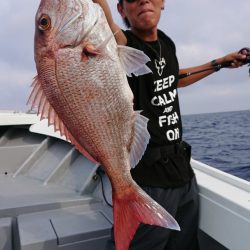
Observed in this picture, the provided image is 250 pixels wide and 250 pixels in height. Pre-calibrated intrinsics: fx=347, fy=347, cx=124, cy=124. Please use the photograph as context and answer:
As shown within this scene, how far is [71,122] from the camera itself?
5.49ft

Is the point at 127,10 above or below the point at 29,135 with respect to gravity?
above

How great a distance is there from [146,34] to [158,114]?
536mm

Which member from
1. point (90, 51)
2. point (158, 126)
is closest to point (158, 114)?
point (158, 126)

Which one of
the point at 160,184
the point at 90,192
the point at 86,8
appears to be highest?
the point at 86,8

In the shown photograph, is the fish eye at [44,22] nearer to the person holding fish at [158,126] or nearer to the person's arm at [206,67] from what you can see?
the person holding fish at [158,126]

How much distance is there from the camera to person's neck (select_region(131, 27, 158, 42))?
2.26 meters

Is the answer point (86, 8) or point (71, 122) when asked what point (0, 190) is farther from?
point (86, 8)

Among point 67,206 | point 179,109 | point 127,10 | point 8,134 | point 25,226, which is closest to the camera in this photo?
point 127,10

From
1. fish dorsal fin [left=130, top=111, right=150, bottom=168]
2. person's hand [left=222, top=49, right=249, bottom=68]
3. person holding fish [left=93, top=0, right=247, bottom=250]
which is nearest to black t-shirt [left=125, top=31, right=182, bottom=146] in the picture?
person holding fish [left=93, top=0, right=247, bottom=250]

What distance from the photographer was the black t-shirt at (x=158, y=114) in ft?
7.16

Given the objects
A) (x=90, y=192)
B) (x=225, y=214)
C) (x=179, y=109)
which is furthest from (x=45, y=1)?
(x=90, y=192)

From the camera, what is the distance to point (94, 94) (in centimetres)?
165

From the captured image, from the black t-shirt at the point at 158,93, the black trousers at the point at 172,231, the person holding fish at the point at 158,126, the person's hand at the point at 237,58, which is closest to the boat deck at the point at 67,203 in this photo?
the black trousers at the point at 172,231

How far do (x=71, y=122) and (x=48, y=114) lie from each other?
0.40 feet
